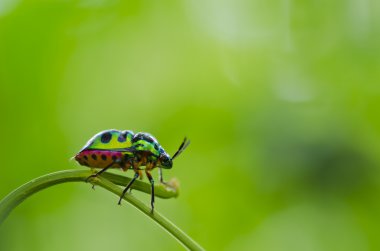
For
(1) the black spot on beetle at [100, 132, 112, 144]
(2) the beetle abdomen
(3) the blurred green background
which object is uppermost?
(1) the black spot on beetle at [100, 132, 112, 144]

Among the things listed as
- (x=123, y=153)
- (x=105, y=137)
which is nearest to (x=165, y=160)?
(x=123, y=153)

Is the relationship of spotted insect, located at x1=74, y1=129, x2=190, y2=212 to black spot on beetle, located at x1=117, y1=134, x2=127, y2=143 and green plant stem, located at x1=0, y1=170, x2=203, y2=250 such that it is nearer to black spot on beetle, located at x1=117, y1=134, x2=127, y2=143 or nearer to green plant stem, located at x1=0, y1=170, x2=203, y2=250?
black spot on beetle, located at x1=117, y1=134, x2=127, y2=143

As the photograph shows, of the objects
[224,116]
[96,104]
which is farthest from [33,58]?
[224,116]

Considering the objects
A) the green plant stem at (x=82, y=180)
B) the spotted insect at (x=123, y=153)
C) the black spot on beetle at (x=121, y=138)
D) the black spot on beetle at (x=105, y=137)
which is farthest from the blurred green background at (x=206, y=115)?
the green plant stem at (x=82, y=180)

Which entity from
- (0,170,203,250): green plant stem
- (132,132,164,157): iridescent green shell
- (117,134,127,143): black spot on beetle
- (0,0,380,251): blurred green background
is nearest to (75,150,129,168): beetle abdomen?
(117,134,127,143): black spot on beetle

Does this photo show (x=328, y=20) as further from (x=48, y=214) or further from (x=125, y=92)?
(x=48, y=214)

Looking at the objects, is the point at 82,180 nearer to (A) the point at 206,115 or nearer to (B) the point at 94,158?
(B) the point at 94,158

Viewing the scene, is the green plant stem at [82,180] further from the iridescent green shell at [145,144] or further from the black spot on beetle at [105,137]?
the iridescent green shell at [145,144]
